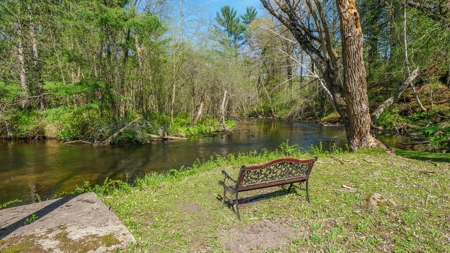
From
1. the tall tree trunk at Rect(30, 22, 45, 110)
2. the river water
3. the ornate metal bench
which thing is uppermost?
the tall tree trunk at Rect(30, 22, 45, 110)

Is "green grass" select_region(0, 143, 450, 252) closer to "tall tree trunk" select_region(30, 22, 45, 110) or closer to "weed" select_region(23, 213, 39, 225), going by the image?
"weed" select_region(23, 213, 39, 225)

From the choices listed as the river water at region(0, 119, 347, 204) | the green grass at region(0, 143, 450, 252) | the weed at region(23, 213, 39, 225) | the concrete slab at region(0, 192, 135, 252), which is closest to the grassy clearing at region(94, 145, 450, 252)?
the green grass at region(0, 143, 450, 252)

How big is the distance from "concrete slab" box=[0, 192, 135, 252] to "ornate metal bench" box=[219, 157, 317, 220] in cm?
168

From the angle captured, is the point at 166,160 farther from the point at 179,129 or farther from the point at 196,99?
the point at 196,99

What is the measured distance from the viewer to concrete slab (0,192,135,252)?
9.61ft

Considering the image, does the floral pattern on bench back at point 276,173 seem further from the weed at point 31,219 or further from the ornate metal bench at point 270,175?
the weed at point 31,219

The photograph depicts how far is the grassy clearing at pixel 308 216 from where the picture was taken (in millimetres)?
3080

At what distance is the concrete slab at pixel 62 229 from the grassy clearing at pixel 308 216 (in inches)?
11.9

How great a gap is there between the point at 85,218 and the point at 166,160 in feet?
22.0

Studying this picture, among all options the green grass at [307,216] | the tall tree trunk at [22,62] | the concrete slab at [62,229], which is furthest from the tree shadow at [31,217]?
the tall tree trunk at [22,62]

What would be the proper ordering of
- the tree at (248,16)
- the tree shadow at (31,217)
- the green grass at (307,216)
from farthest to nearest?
the tree at (248,16) → the tree shadow at (31,217) → the green grass at (307,216)

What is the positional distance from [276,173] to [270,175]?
0.11 meters

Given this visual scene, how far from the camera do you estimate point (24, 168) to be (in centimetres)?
872

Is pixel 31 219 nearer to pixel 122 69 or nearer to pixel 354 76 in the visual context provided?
pixel 354 76
